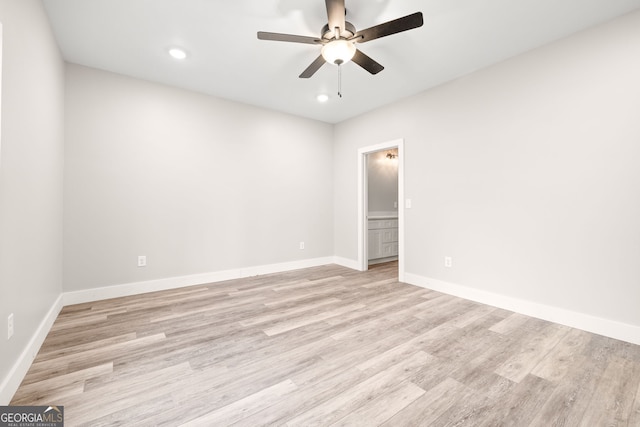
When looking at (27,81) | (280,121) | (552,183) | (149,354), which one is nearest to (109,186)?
(27,81)

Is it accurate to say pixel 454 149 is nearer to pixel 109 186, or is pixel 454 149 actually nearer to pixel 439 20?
pixel 439 20

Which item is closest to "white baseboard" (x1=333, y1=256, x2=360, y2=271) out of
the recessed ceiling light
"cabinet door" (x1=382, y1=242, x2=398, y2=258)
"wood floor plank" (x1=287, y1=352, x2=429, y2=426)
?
"cabinet door" (x1=382, y1=242, x2=398, y2=258)

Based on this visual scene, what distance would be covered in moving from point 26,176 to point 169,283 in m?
2.06

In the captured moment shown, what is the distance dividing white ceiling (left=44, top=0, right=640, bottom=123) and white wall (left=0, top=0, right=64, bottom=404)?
403mm

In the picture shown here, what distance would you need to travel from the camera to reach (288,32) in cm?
245

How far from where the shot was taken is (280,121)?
4.48 metres

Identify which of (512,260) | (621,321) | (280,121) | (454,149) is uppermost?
(280,121)

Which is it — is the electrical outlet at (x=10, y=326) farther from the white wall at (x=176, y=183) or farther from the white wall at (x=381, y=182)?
the white wall at (x=381, y=182)

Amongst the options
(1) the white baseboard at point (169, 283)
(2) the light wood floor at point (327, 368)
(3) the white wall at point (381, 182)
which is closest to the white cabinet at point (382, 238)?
(3) the white wall at point (381, 182)

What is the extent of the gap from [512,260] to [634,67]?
73.2 inches

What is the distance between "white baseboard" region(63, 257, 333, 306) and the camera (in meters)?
3.00

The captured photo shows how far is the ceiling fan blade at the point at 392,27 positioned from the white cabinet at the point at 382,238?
344cm

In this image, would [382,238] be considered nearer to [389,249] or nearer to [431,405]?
[389,249]

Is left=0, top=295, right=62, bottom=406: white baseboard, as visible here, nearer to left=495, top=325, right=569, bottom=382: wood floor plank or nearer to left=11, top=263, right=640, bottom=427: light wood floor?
left=11, top=263, right=640, bottom=427: light wood floor
